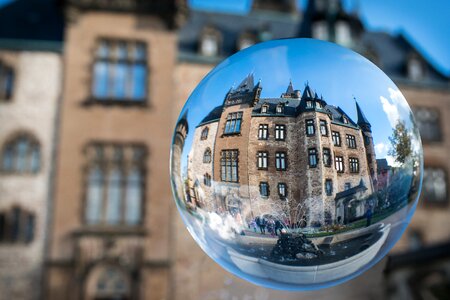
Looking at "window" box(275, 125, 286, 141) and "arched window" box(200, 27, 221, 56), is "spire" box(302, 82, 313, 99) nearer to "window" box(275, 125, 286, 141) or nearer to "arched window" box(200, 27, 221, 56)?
"window" box(275, 125, 286, 141)

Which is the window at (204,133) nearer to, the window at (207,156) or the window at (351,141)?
the window at (207,156)

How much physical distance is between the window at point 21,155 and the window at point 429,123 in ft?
46.1

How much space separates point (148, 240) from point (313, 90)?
13.7 metres

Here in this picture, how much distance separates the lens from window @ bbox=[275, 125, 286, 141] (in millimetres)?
3000

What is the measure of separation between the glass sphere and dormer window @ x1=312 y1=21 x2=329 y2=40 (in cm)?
1856

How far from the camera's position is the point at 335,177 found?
2.94m

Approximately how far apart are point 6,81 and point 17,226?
4847mm

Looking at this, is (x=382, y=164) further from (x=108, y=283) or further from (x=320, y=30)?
(x=320, y=30)

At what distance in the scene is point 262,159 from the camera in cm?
297

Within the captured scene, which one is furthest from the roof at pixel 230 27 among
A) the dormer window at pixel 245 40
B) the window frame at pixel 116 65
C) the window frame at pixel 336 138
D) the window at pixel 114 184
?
the window frame at pixel 336 138

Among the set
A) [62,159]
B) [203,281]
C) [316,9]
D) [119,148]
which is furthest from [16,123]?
[316,9]

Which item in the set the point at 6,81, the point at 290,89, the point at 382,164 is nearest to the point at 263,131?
the point at 290,89

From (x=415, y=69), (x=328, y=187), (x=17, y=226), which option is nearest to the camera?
(x=328, y=187)

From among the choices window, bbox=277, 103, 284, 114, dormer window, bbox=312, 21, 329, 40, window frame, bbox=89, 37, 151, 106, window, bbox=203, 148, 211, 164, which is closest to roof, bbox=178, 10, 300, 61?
dormer window, bbox=312, 21, 329, 40
